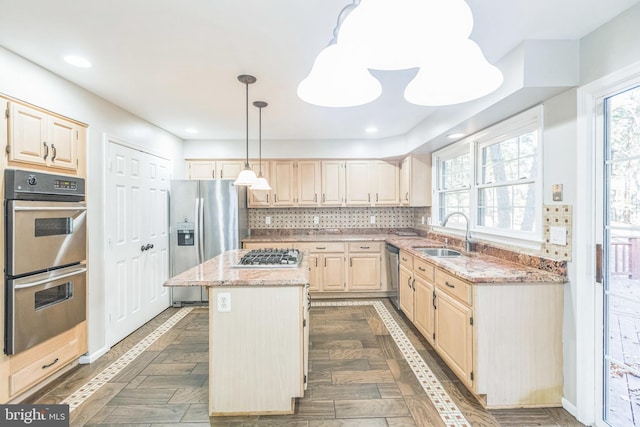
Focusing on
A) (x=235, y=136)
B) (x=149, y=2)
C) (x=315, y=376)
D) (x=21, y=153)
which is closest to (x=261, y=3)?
(x=149, y=2)

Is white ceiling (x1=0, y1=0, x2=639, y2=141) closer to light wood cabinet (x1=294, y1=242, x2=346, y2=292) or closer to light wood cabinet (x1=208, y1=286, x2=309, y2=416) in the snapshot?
light wood cabinet (x1=208, y1=286, x2=309, y2=416)

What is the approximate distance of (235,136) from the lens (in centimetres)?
433

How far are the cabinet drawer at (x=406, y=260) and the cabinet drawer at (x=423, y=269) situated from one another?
5.1 inches

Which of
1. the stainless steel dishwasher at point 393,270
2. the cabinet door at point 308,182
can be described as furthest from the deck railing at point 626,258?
the cabinet door at point 308,182


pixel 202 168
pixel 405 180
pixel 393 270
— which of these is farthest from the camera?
pixel 202 168

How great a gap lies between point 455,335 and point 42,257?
3044 millimetres

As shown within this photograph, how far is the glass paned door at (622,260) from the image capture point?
1649mm

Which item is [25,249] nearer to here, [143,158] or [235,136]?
[143,158]

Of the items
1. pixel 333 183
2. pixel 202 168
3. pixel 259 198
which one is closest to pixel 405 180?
pixel 333 183

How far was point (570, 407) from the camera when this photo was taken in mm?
1913

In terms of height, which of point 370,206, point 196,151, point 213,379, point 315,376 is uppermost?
point 196,151

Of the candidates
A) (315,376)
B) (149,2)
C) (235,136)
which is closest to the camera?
(149,2)

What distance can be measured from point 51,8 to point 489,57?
261 cm

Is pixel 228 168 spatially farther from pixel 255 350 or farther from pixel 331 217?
pixel 255 350
